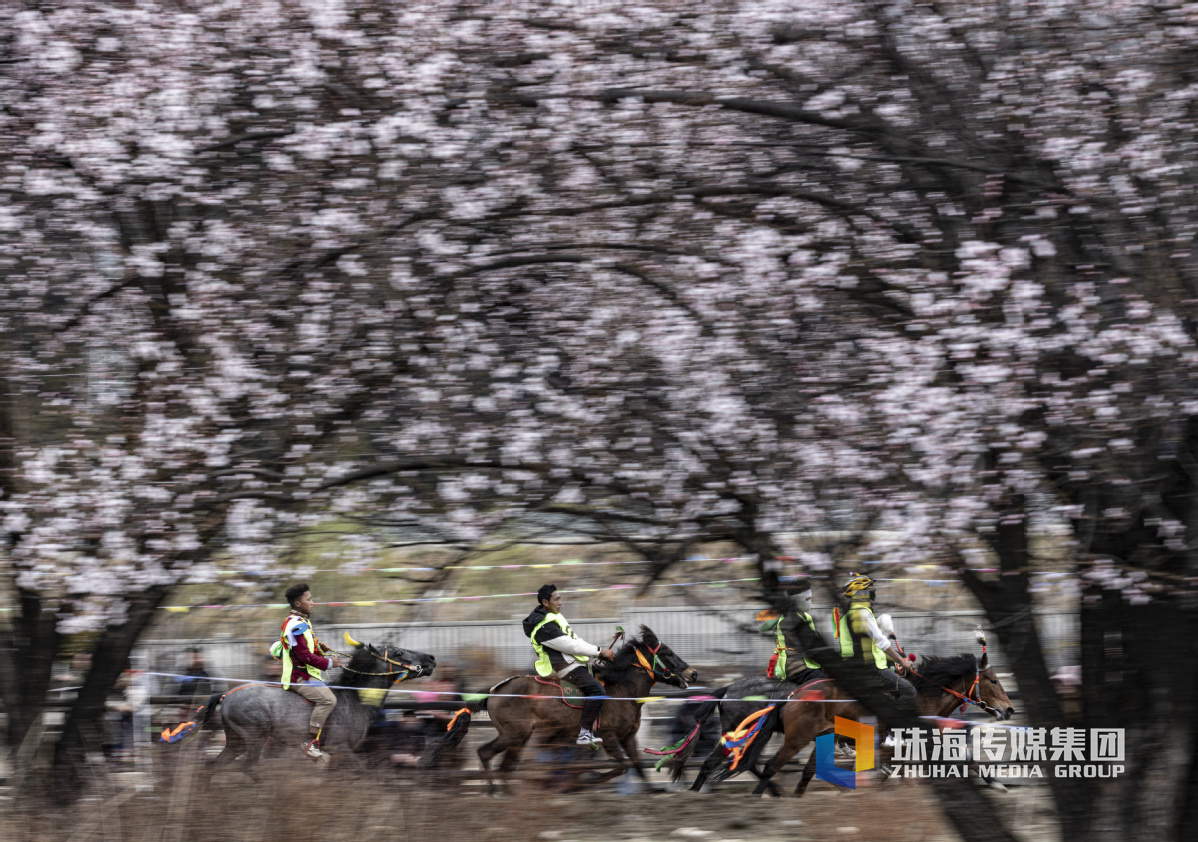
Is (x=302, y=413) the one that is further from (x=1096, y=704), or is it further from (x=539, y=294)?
(x=1096, y=704)

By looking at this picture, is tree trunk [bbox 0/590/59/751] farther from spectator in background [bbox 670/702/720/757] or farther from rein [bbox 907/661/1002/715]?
rein [bbox 907/661/1002/715]

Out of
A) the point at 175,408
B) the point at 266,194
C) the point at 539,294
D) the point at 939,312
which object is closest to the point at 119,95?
the point at 266,194

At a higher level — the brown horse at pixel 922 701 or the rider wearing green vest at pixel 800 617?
the rider wearing green vest at pixel 800 617

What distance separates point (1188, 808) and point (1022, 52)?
4.10m

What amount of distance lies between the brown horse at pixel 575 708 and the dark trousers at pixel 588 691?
57 millimetres

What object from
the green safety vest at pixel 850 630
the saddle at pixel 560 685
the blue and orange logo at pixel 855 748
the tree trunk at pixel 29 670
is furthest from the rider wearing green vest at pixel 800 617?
the tree trunk at pixel 29 670

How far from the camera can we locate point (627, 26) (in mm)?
7105

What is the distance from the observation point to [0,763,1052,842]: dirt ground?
722 cm

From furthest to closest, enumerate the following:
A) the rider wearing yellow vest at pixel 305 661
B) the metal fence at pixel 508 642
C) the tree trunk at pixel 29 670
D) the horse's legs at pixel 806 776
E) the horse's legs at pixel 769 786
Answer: the metal fence at pixel 508 642
the horse's legs at pixel 769 786
the horse's legs at pixel 806 776
the rider wearing yellow vest at pixel 305 661
the tree trunk at pixel 29 670

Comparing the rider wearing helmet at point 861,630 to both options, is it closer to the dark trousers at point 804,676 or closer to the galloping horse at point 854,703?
the galloping horse at point 854,703

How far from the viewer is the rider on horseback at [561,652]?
10227 millimetres

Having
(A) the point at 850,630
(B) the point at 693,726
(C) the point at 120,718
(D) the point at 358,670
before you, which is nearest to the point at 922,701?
(B) the point at 693,726

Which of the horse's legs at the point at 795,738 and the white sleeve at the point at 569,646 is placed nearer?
the horse's legs at the point at 795,738

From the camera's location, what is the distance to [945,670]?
33.9 ft
